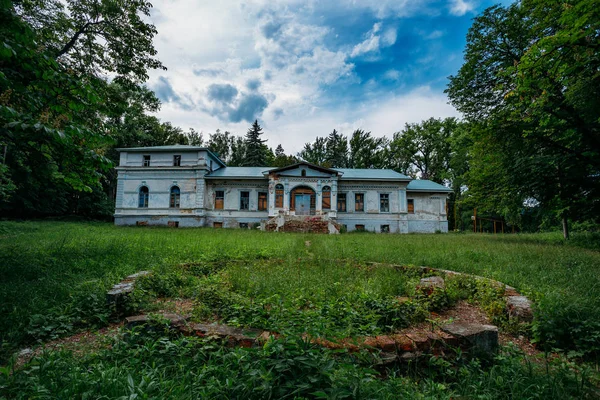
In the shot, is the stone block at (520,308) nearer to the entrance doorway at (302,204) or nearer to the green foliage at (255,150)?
the entrance doorway at (302,204)

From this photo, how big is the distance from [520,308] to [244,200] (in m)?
20.7

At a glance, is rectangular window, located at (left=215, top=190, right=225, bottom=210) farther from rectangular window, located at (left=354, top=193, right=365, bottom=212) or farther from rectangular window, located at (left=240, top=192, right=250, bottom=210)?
rectangular window, located at (left=354, top=193, right=365, bottom=212)

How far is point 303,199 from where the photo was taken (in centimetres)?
2230

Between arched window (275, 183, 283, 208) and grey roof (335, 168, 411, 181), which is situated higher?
grey roof (335, 168, 411, 181)

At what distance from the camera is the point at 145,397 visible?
1837 millimetres

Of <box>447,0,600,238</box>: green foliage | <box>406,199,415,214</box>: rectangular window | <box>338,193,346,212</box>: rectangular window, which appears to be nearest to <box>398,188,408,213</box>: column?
<box>406,199,415,214</box>: rectangular window

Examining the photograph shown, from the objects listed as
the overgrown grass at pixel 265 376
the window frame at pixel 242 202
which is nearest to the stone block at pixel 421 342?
the overgrown grass at pixel 265 376

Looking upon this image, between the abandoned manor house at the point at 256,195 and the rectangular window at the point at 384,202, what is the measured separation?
0.08 meters

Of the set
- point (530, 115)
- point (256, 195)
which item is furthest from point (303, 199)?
point (530, 115)

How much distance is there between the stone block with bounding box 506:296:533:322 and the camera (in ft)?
11.7

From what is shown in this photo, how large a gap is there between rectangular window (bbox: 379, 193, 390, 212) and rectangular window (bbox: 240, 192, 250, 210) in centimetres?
1084

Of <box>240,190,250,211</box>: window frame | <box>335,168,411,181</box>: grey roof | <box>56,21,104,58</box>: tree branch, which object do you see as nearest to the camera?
<box>56,21,104,58</box>: tree branch

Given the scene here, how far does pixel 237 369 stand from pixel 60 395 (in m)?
1.18

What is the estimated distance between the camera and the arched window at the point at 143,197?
22.3 meters
